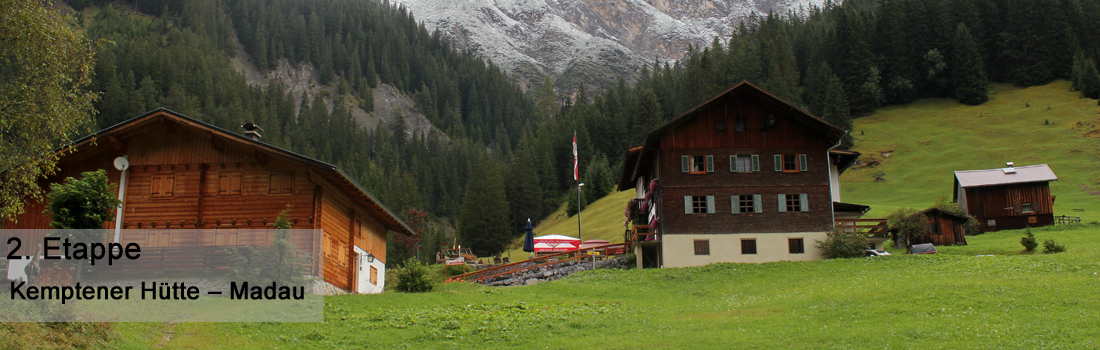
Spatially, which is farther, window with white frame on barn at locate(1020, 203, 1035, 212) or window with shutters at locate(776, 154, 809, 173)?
window with white frame on barn at locate(1020, 203, 1035, 212)

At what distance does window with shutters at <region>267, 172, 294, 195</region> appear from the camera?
99.5ft

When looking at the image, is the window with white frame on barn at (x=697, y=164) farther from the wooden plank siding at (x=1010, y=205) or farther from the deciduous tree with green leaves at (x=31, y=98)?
the deciduous tree with green leaves at (x=31, y=98)

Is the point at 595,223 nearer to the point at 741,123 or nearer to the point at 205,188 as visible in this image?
the point at 741,123

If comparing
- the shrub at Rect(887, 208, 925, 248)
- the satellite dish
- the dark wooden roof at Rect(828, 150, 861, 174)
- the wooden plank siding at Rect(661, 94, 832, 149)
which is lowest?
the shrub at Rect(887, 208, 925, 248)

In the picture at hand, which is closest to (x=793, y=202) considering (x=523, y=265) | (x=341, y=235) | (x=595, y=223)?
(x=523, y=265)

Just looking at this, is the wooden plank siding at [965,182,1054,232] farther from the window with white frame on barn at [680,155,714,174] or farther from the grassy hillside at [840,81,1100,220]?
the window with white frame on barn at [680,155,714,174]

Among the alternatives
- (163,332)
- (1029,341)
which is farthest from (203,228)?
(1029,341)

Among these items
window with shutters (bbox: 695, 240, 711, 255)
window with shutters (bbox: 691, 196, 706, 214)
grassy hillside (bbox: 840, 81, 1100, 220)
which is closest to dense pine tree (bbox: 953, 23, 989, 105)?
grassy hillside (bbox: 840, 81, 1100, 220)

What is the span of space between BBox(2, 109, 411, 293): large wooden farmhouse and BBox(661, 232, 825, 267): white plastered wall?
18715 mm

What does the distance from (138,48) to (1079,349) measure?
17496 centimetres

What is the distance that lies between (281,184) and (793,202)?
28.1 m

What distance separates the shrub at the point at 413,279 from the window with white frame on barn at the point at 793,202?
21.6m

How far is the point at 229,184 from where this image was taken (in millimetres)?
30766

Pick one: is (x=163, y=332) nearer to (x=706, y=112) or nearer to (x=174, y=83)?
(x=706, y=112)
